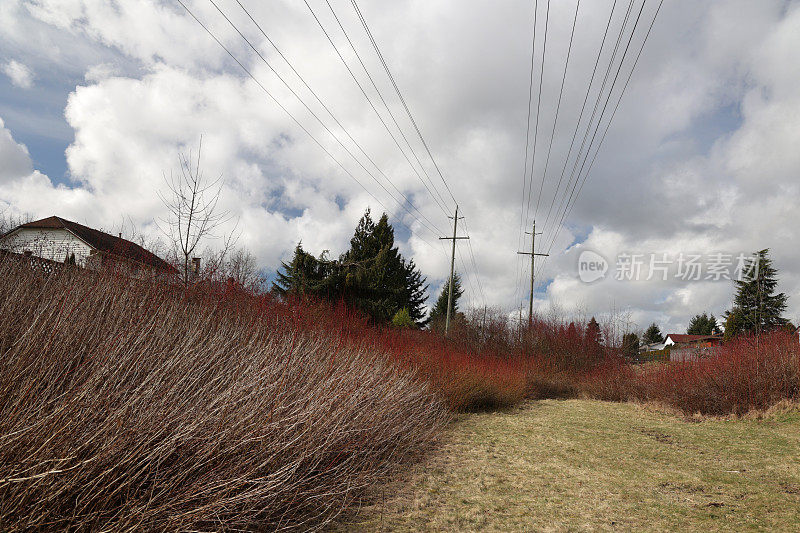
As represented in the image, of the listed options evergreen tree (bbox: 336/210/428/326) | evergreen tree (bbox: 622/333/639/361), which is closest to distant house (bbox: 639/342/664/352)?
evergreen tree (bbox: 622/333/639/361)

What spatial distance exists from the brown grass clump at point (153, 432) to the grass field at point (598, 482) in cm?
69

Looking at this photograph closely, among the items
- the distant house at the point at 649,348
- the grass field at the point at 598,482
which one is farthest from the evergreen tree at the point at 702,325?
the grass field at the point at 598,482

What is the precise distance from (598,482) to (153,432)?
452 centimetres

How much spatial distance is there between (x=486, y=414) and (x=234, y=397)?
769 cm

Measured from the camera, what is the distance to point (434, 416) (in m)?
7.28

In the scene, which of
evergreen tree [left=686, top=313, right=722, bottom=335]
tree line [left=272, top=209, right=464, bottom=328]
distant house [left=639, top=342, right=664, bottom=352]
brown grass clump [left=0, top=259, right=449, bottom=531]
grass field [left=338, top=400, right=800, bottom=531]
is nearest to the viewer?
brown grass clump [left=0, top=259, right=449, bottom=531]

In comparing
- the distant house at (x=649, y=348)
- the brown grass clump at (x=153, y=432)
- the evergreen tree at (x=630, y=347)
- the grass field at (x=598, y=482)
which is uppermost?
the distant house at (x=649, y=348)

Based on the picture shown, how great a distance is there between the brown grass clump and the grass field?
0.69 m

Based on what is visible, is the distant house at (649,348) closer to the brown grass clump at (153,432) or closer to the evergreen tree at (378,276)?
the evergreen tree at (378,276)

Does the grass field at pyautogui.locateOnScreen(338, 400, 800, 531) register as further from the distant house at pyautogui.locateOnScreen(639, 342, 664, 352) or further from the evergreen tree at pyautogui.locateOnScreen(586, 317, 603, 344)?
the distant house at pyautogui.locateOnScreen(639, 342, 664, 352)

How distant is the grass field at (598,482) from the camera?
371 centimetres

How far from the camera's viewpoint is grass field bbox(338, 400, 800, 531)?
12.2ft

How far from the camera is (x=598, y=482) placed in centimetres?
489

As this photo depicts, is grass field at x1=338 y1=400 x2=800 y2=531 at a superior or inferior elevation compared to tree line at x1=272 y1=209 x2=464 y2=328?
inferior
